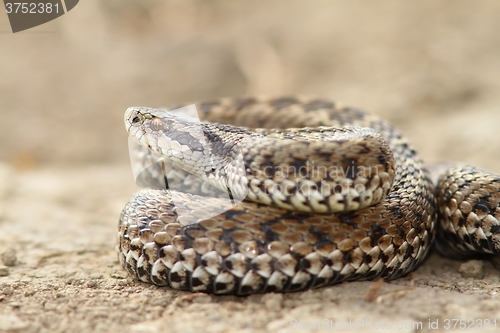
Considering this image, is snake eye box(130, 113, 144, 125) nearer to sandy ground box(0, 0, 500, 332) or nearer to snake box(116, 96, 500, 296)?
snake box(116, 96, 500, 296)

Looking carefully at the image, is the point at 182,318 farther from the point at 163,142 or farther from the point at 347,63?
the point at 347,63

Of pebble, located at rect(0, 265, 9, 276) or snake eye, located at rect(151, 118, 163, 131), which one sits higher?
snake eye, located at rect(151, 118, 163, 131)

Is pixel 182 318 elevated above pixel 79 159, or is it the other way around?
pixel 79 159

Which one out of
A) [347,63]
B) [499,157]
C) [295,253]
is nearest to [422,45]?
[347,63]

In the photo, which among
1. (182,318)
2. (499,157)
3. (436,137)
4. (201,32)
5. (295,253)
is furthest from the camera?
(201,32)

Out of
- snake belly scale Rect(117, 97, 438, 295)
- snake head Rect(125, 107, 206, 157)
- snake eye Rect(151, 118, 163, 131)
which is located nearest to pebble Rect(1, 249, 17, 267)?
snake belly scale Rect(117, 97, 438, 295)

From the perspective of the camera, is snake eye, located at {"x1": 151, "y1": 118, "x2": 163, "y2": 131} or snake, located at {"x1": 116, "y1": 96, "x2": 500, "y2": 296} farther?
snake eye, located at {"x1": 151, "y1": 118, "x2": 163, "y2": 131}
